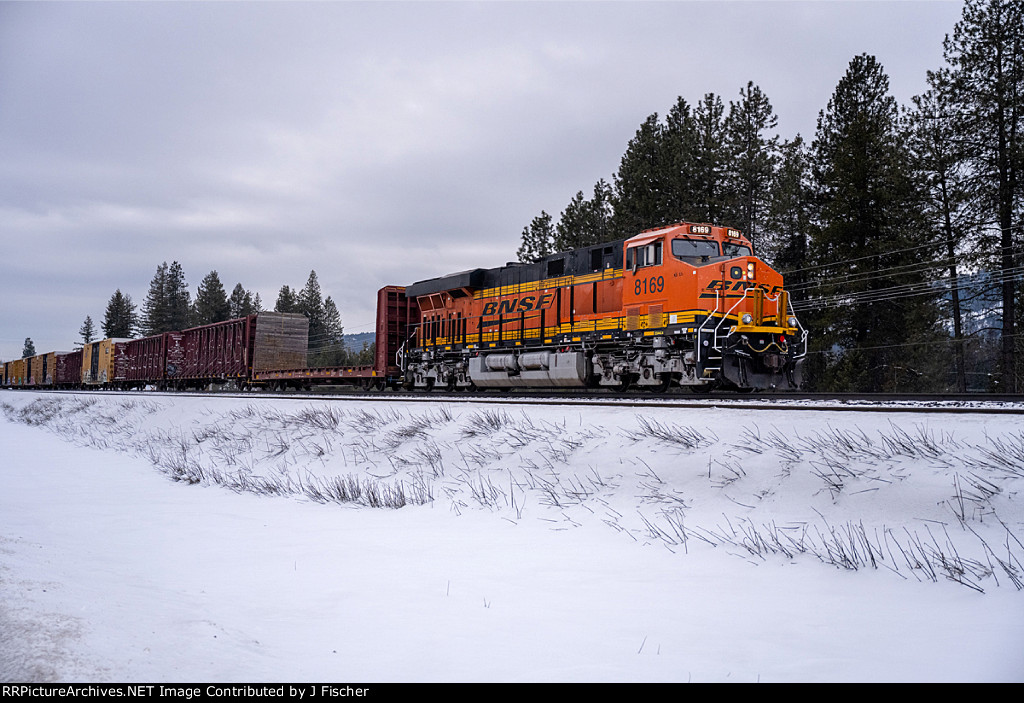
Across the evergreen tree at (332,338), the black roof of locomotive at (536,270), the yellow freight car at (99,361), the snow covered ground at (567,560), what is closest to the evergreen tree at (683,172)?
the black roof of locomotive at (536,270)

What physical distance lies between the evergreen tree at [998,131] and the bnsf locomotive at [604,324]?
14910mm

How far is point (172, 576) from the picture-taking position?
534 cm

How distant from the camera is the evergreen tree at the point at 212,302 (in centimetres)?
9906

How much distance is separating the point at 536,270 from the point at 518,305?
1179mm

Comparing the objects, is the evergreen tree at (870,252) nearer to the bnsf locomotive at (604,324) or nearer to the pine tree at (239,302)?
the bnsf locomotive at (604,324)

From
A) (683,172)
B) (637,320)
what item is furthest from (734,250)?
(683,172)

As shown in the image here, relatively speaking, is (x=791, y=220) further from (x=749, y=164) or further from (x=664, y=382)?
Answer: (x=664, y=382)

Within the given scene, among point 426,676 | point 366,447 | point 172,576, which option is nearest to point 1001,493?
point 426,676

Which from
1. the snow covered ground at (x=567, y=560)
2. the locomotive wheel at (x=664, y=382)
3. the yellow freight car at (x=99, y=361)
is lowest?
the snow covered ground at (x=567, y=560)

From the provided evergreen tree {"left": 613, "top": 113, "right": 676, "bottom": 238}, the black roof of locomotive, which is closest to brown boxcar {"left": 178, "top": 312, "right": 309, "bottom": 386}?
the black roof of locomotive

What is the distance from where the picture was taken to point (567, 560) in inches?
235

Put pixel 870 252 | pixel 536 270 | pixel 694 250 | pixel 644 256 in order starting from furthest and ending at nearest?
pixel 870 252, pixel 536 270, pixel 644 256, pixel 694 250

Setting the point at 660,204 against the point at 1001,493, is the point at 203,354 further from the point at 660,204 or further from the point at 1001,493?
the point at 1001,493

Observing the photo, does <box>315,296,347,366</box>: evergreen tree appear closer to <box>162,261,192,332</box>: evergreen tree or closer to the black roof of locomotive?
<box>162,261,192,332</box>: evergreen tree
